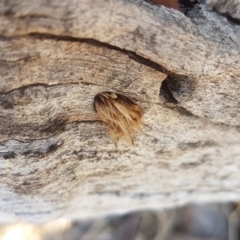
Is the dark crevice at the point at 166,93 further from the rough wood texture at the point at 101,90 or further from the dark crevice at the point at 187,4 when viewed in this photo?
the dark crevice at the point at 187,4

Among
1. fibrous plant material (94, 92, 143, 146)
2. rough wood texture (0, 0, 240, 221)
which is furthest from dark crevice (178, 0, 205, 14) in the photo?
fibrous plant material (94, 92, 143, 146)

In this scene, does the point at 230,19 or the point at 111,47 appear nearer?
the point at 111,47

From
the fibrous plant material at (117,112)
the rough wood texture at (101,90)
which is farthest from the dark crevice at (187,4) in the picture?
the fibrous plant material at (117,112)

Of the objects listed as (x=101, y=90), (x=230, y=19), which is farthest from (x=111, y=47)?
(x=230, y=19)

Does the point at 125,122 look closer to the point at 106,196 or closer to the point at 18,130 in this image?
the point at 18,130

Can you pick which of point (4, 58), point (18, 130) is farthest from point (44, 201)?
point (4, 58)

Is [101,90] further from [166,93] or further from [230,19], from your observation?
[230,19]
